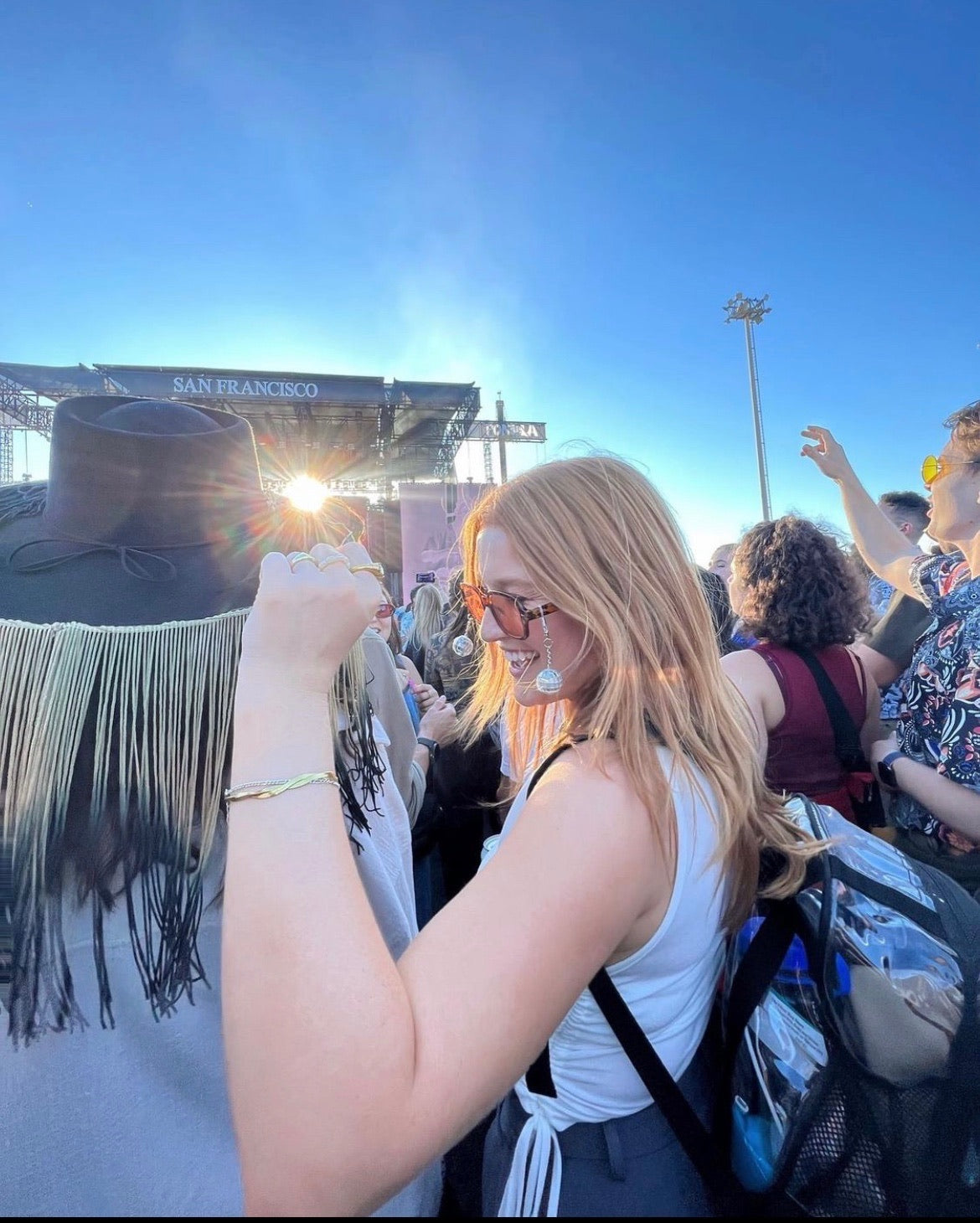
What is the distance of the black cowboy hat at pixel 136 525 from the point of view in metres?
0.79

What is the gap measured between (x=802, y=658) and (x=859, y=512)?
104 centimetres

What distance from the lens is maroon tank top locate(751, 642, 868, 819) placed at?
206 centimetres

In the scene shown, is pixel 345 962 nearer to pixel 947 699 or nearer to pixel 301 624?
pixel 301 624

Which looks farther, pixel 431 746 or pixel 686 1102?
pixel 431 746

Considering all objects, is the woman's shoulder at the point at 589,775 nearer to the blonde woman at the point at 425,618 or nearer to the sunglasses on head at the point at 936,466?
the sunglasses on head at the point at 936,466

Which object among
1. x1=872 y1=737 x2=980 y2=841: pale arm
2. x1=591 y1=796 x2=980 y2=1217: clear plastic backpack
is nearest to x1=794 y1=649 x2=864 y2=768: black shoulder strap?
x1=872 y1=737 x2=980 y2=841: pale arm

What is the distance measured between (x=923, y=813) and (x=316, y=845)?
6.87 ft

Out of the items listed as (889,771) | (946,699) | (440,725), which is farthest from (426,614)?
(946,699)

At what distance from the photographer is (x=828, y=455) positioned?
2.72 m

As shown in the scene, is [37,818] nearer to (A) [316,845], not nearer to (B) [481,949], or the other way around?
(A) [316,845]

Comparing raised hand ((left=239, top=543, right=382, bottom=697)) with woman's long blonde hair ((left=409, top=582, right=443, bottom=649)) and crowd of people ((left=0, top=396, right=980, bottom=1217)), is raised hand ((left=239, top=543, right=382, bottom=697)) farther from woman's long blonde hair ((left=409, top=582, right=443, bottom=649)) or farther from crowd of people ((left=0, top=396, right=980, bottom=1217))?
woman's long blonde hair ((left=409, top=582, right=443, bottom=649))

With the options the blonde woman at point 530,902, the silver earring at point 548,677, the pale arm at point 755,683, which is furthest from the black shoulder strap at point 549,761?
the pale arm at point 755,683

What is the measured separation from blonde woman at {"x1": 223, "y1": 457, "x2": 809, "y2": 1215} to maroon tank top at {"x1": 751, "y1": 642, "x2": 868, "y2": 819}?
1.04 meters

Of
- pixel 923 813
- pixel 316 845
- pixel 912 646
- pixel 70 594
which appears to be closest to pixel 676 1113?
pixel 316 845
